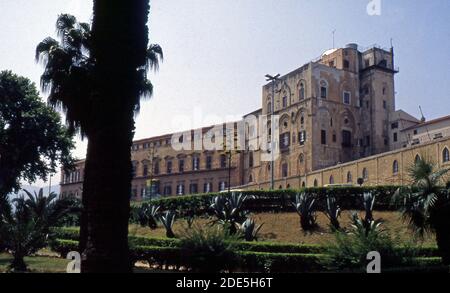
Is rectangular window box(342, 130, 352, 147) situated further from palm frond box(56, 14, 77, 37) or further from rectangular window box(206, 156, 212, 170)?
palm frond box(56, 14, 77, 37)

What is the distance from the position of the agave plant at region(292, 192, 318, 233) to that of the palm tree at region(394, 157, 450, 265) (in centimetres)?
981

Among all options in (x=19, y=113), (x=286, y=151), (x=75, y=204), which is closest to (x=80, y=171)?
(x=286, y=151)

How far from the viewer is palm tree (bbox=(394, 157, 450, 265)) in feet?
42.4

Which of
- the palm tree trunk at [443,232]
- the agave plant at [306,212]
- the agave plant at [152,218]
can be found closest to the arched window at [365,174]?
the agave plant at [306,212]

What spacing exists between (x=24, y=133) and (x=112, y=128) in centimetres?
2892

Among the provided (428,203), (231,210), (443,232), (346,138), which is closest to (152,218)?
(231,210)

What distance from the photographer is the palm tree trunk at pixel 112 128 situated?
24.9 ft

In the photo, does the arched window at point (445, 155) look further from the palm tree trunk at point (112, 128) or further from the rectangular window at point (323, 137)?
the palm tree trunk at point (112, 128)

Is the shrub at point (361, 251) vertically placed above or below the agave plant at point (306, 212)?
below

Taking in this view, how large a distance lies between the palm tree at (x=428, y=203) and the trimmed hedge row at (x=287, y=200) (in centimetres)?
1187

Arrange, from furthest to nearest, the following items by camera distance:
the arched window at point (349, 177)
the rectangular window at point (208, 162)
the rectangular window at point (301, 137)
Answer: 1. the rectangular window at point (208, 162)
2. the rectangular window at point (301, 137)
3. the arched window at point (349, 177)

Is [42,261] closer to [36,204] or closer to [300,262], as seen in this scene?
[36,204]

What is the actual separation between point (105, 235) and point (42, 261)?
437 inches
